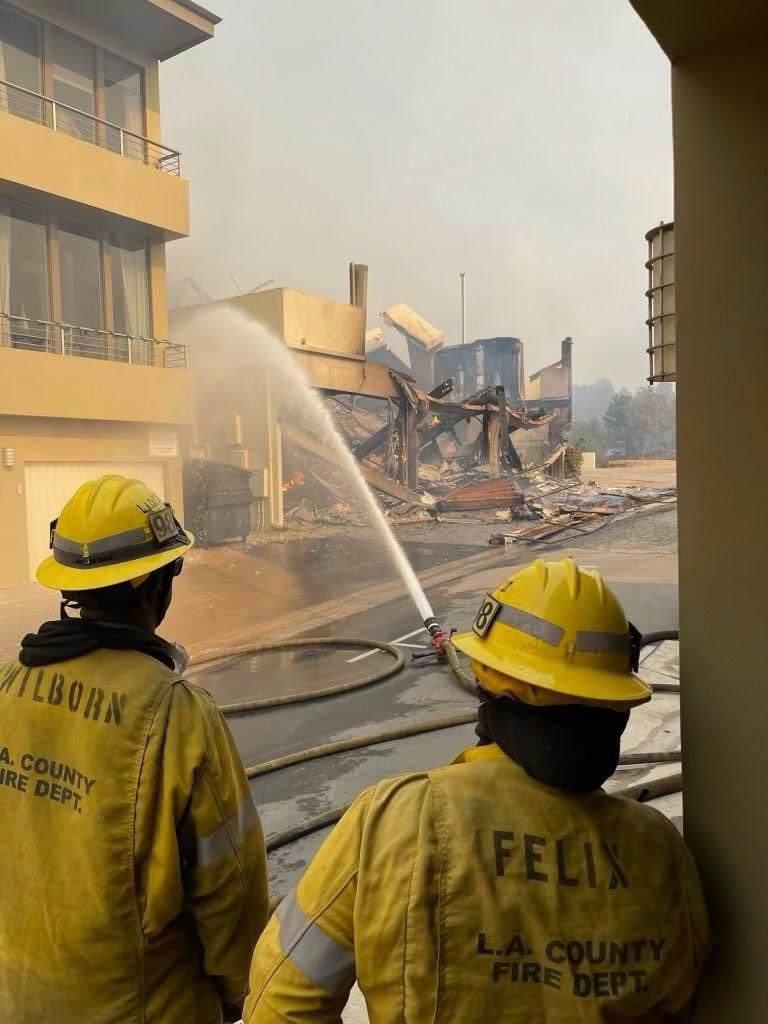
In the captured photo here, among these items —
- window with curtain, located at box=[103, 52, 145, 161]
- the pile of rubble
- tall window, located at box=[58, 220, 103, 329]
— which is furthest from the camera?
the pile of rubble

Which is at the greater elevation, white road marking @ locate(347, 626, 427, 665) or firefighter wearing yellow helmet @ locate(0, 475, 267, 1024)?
firefighter wearing yellow helmet @ locate(0, 475, 267, 1024)

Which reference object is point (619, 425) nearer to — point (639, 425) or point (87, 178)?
point (639, 425)

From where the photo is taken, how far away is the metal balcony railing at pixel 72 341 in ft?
19.5

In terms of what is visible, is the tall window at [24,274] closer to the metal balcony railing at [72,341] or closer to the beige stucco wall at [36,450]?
the metal balcony railing at [72,341]

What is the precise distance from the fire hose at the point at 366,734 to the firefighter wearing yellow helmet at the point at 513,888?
3.19 ft

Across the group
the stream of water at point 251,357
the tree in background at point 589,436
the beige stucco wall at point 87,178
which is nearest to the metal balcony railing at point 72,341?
the beige stucco wall at point 87,178

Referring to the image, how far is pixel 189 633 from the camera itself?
7.14m

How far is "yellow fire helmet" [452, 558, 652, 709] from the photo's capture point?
833 millimetres

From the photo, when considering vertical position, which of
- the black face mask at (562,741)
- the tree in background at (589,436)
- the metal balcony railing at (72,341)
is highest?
the metal balcony railing at (72,341)

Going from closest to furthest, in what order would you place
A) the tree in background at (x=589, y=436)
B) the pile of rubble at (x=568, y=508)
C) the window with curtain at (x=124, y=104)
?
the window with curtain at (x=124, y=104), the pile of rubble at (x=568, y=508), the tree in background at (x=589, y=436)

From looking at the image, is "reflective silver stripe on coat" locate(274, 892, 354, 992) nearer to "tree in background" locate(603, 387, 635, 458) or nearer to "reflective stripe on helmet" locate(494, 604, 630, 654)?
"reflective stripe on helmet" locate(494, 604, 630, 654)

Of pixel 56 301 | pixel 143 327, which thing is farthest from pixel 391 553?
pixel 56 301

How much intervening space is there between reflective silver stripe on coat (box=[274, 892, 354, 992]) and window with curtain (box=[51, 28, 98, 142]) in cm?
739

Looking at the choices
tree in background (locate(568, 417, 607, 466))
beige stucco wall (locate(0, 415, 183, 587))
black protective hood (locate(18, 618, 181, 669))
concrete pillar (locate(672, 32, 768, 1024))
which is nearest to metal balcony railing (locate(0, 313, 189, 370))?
beige stucco wall (locate(0, 415, 183, 587))
